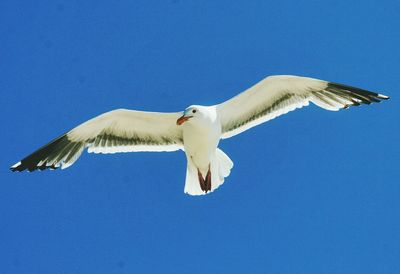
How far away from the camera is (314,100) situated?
9.73m

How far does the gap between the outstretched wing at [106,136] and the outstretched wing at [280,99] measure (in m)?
0.72

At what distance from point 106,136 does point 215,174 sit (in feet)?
5.01

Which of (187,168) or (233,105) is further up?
(233,105)

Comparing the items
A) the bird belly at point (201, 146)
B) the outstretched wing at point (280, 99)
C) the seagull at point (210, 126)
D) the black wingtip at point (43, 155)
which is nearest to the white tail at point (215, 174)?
the seagull at point (210, 126)

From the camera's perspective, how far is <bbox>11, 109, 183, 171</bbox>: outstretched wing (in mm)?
9672

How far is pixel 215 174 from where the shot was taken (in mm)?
9594

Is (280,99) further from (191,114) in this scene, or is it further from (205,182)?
(205,182)

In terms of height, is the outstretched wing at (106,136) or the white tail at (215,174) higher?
the outstretched wing at (106,136)

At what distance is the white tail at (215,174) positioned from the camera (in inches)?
378

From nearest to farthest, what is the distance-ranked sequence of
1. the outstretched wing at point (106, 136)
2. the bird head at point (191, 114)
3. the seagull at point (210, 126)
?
the bird head at point (191, 114) < the seagull at point (210, 126) < the outstretched wing at point (106, 136)

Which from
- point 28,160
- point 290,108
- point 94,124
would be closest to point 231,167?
point 290,108

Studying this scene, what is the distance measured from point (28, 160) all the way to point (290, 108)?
136 inches

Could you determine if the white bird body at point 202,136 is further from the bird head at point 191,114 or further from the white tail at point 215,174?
the white tail at point 215,174

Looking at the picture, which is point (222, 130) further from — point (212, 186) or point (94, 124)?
point (94, 124)
